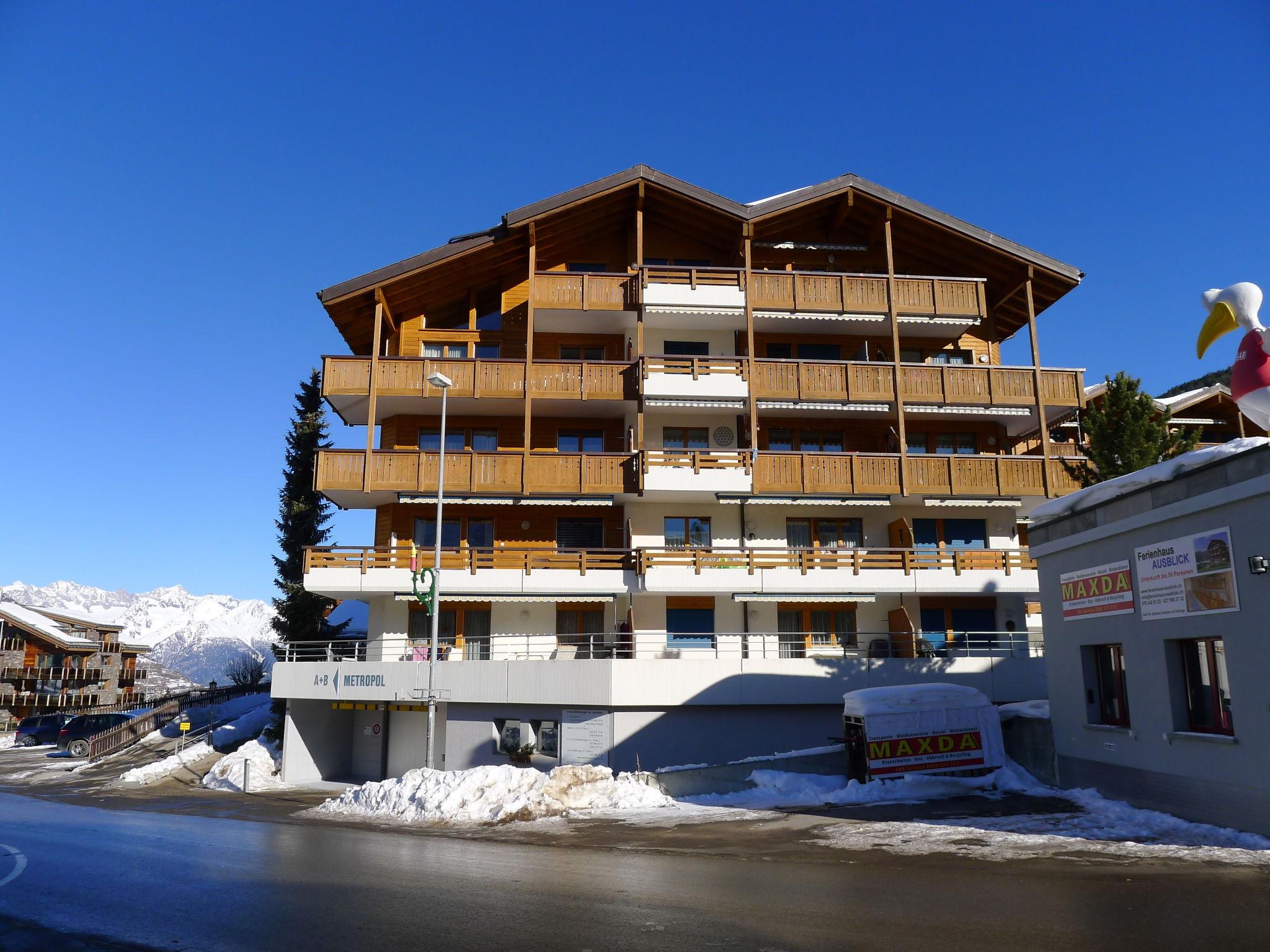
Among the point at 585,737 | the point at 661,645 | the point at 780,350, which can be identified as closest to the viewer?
the point at 585,737

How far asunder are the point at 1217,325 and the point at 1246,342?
0.86 metres

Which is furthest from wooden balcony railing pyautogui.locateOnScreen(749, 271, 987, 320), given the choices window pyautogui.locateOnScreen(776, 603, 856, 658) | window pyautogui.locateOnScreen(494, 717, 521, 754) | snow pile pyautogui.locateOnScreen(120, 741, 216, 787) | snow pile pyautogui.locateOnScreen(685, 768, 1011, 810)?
snow pile pyautogui.locateOnScreen(120, 741, 216, 787)

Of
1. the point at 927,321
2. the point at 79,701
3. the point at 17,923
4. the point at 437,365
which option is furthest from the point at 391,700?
the point at 79,701

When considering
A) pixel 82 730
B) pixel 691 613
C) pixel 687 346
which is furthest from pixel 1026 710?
pixel 82 730

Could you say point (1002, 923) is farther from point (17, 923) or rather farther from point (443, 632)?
point (443, 632)

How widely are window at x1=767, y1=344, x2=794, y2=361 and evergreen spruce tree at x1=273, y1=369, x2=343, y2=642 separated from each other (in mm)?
19756

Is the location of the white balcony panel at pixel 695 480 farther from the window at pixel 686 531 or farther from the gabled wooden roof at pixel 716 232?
the gabled wooden roof at pixel 716 232

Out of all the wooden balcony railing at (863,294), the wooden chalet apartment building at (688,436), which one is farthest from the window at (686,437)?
the wooden balcony railing at (863,294)

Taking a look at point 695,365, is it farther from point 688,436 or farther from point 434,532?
point 434,532

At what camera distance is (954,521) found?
109ft

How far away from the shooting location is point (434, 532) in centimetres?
3241

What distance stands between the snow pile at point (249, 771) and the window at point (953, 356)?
27824 millimetres

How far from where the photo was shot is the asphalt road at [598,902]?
30.7 ft

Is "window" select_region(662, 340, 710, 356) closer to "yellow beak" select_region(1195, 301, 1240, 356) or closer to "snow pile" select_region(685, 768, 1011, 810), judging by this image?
"snow pile" select_region(685, 768, 1011, 810)
